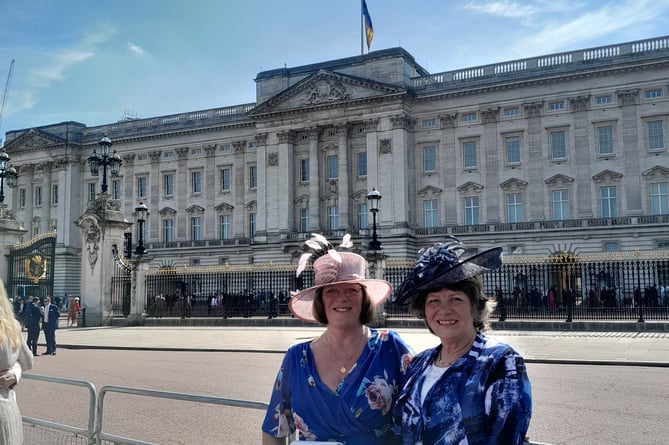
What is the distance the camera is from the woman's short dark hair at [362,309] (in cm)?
344

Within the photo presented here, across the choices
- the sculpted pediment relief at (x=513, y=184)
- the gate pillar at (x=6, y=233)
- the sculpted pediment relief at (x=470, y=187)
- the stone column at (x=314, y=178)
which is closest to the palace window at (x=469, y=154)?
the sculpted pediment relief at (x=470, y=187)

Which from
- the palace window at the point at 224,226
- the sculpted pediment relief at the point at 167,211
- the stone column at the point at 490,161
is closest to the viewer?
the stone column at the point at 490,161

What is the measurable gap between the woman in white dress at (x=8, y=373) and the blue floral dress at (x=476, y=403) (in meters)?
2.95

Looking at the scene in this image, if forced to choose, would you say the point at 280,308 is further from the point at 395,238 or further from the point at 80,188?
the point at 80,188

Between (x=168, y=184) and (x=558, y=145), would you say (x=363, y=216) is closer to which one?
(x=558, y=145)

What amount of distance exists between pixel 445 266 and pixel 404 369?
1.87ft

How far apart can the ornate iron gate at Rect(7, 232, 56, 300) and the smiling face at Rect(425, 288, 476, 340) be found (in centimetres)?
2726

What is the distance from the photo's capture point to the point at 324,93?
57156 mm

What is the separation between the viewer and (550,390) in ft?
34.4

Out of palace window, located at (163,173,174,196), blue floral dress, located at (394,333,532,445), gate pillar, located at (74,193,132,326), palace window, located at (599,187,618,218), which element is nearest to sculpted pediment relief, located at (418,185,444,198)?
palace window, located at (599,187,618,218)

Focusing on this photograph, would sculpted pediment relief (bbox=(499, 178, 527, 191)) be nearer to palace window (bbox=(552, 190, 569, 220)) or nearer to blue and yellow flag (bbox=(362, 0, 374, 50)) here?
palace window (bbox=(552, 190, 569, 220))

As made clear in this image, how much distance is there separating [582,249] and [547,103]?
36.3ft

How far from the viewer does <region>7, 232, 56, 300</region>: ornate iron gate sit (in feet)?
Answer: 90.7

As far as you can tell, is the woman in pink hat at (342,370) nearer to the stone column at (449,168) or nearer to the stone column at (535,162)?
the stone column at (535,162)
